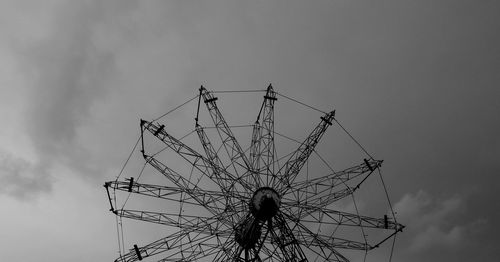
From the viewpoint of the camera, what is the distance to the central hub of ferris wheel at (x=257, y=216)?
101ft

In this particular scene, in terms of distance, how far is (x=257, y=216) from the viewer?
3117 centimetres

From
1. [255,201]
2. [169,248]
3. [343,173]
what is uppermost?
[343,173]

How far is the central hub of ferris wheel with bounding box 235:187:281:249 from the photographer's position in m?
30.8

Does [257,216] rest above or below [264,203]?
below

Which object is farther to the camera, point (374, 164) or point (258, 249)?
point (374, 164)

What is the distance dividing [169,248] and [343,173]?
13530 mm

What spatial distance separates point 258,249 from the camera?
1233 inches

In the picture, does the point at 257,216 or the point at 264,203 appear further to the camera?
the point at 257,216

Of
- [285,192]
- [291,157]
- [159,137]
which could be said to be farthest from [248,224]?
[159,137]

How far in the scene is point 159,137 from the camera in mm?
32781

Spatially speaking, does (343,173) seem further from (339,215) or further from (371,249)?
(371,249)

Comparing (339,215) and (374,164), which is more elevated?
(374,164)

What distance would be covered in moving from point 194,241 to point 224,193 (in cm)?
385

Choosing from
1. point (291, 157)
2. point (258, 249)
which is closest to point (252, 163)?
point (291, 157)
